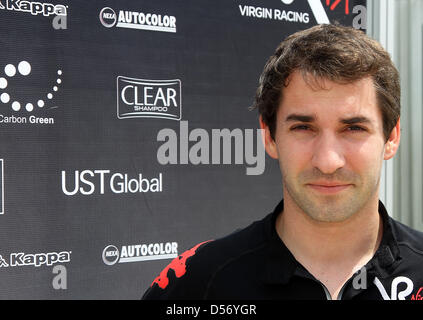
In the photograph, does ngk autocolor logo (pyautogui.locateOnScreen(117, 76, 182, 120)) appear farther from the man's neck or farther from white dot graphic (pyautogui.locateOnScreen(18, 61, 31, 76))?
the man's neck

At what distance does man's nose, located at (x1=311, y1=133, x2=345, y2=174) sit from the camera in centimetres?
101

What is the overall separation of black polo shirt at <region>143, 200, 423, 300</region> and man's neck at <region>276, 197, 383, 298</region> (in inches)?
0.9

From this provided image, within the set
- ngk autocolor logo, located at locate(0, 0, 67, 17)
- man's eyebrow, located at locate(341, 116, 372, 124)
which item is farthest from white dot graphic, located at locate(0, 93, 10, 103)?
man's eyebrow, located at locate(341, 116, 372, 124)

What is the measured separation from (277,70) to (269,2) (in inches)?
35.7

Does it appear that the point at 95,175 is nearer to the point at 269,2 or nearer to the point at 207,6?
the point at 207,6

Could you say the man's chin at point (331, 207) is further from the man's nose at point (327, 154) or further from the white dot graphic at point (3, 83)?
the white dot graphic at point (3, 83)

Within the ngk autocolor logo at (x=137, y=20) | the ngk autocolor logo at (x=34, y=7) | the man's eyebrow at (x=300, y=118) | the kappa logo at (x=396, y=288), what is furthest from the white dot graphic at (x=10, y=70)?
the kappa logo at (x=396, y=288)

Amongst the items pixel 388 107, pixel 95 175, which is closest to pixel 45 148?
pixel 95 175

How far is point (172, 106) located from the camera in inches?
69.9

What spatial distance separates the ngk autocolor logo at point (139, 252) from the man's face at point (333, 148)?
0.77m

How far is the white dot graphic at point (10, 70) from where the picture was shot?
151cm

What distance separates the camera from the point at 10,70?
1521mm

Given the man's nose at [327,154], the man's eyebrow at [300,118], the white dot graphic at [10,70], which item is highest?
the white dot graphic at [10,70]

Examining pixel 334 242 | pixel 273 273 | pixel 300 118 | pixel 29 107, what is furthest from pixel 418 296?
pixel 29 107
